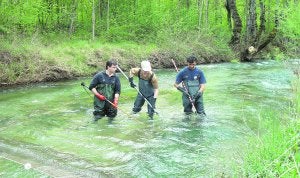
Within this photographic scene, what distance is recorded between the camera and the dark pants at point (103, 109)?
33.4 feet

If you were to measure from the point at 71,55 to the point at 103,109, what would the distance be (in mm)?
10649

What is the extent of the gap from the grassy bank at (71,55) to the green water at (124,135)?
173 cm

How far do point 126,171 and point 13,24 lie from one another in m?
14.9

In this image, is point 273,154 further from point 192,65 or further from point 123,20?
point 123,20

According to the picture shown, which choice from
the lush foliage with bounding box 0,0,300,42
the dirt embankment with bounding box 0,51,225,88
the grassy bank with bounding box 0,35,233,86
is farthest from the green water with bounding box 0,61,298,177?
the lush foliage with bounding box 0,0,300,42

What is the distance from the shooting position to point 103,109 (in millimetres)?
10352

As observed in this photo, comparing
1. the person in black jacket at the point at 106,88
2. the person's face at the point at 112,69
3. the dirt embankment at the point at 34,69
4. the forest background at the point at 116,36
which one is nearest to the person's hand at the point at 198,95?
the person in black jacket at the point at 106,88

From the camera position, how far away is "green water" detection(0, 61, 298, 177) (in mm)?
6895

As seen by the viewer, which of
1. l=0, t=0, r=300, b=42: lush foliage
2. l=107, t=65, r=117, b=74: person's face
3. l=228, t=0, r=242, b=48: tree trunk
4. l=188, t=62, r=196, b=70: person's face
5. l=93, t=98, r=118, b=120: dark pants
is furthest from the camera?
l=228, t=0, r=242, b=48: tree trunk

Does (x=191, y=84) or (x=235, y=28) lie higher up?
(x=235, y=28)

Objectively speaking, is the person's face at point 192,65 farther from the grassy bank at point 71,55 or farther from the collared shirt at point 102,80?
the grassy bank at point 71,55

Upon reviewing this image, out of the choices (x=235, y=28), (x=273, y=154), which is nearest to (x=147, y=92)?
(x=273, y=154)

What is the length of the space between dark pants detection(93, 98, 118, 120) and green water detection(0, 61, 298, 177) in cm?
19

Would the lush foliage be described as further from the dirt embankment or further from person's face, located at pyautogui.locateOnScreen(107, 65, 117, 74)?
person's face, located at pyautogui.locateOnScreen(107, 65, 117, 74)
